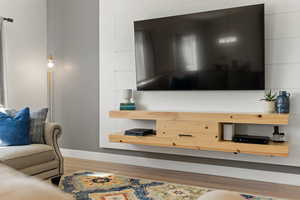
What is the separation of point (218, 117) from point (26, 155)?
1.82 metres

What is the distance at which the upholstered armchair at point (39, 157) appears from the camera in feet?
7.92

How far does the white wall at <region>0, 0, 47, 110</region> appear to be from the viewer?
158 inches

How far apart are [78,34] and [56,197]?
390 cm

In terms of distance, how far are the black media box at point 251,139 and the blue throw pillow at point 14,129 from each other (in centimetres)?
204

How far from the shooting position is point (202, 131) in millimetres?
2932

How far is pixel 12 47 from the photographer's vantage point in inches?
159

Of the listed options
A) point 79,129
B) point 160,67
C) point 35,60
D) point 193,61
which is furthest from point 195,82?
point 35,60

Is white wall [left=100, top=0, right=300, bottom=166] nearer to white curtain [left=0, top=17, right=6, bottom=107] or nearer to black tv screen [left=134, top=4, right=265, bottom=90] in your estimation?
black tv screen [left=134, top=4, right=265, bottom=90]

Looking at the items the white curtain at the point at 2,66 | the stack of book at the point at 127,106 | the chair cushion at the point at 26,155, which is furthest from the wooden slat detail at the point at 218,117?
the white curtain at the point at 2,66

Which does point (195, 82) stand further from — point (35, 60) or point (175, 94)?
point (35, 60)

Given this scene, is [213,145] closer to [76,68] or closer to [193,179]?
[193,179]

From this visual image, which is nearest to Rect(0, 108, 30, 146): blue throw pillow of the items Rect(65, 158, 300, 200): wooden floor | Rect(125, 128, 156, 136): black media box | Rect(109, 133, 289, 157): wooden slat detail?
Rect(65, 158, 300, 200): wooden floor

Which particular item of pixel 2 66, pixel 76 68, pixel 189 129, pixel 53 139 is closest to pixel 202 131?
pixel 189 129

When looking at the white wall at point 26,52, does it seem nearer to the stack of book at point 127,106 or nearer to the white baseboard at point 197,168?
the white baseboard at point 197,168
